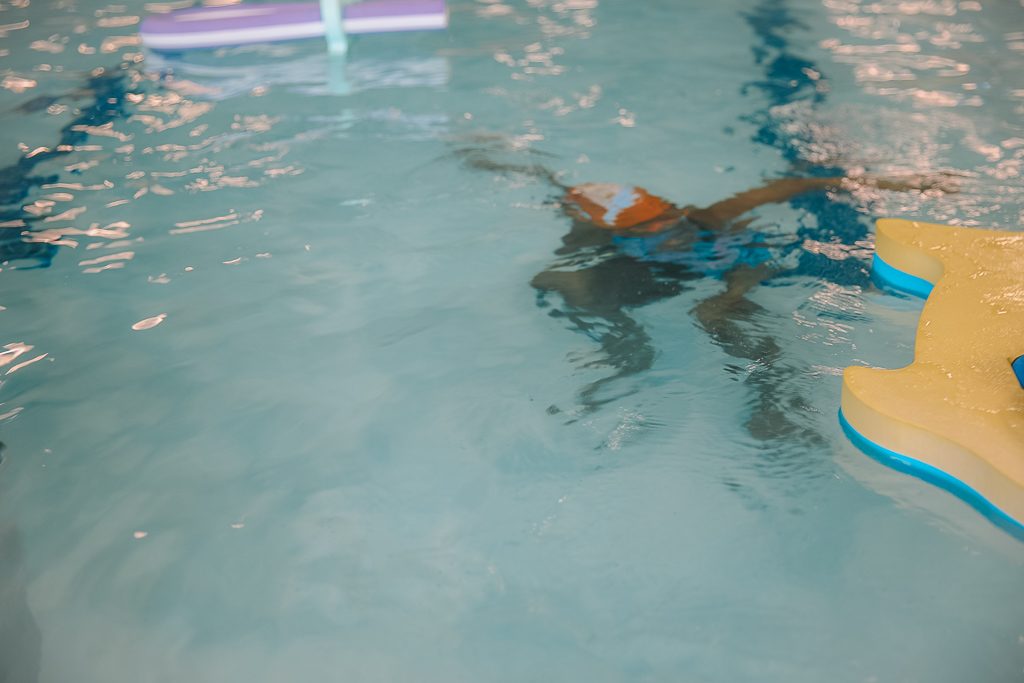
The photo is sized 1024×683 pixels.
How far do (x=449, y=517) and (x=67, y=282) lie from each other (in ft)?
6.62

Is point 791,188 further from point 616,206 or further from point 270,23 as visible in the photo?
point 270,23

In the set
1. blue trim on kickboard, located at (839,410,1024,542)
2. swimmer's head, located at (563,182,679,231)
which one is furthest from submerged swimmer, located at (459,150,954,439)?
blue trim on kickboard, located at (839,410,1024,542)

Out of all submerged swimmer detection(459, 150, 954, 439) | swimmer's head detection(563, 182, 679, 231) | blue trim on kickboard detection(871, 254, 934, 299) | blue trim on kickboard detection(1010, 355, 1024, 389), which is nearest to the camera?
blue trim on kickboard detection(1010, 355, 1024, 389)

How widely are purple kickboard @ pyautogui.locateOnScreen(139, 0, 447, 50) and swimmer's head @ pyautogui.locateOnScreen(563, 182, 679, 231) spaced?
9.08ft

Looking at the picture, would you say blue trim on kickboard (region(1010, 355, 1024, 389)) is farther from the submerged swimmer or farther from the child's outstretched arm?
the child's outstretched arm

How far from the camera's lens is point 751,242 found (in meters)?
Result: 3.39

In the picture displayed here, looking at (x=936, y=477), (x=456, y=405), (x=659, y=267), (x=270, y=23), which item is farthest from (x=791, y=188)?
(x=270, y=23)

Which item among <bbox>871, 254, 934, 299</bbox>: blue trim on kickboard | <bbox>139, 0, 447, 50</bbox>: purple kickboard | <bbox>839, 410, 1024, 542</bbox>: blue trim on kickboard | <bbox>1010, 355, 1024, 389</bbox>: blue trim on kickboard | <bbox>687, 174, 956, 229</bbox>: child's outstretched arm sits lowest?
<bbox>839, 410, 1024, 542</bbox>: blue trim on kickboard

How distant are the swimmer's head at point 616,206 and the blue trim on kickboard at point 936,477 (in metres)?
1.49

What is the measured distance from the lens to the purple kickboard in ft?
18.8

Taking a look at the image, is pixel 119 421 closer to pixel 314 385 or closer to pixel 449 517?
pixel 314 385

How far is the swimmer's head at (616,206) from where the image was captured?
355 centimetres

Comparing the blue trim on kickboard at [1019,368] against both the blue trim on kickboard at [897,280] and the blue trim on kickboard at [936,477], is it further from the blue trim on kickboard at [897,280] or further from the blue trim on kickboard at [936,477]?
the blue trim on kickboard at [897,280]

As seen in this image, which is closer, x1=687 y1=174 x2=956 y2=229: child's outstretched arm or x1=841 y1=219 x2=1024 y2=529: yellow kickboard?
x1=841 y1=219 x2=1024 y2=529: yellow kickboard
